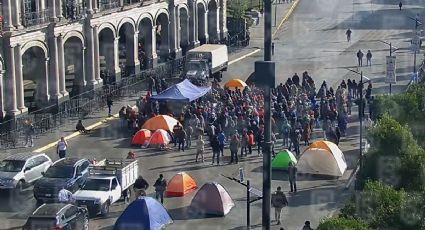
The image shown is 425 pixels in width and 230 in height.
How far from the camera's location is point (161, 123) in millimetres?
23375

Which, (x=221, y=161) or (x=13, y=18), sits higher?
(x=13, y=18)

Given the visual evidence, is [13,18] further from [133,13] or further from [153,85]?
[133,13]

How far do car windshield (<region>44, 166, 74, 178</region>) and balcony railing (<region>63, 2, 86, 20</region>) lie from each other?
11.2m

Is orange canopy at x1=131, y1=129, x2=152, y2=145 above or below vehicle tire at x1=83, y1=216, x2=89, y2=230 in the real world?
above

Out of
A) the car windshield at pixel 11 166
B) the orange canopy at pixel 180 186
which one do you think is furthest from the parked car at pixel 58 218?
the car windshield at pixel 11 166

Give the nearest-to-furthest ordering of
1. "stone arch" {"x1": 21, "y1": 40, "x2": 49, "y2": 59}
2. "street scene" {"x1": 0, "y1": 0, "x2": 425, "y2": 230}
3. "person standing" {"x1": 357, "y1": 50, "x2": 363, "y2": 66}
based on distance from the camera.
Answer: "street scene" {"x1": 0, "y1": 0, "x2": 425, "y2": 230} → "stone arch" {"x1": 21, "y1": 40, "x2": 49, "y2": 59} → "person standing" {"x1": 357, "y1": 50, "x2": 363, "y2": 66}

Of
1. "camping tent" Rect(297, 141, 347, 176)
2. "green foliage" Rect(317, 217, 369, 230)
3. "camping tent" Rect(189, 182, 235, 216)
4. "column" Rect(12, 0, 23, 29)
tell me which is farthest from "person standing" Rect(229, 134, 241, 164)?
"green foliage" Rect(317, 217, 369, 230)

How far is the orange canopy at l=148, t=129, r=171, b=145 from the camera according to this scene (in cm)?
2275

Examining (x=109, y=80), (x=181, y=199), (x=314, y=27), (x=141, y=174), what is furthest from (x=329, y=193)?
(x=314, y=27)

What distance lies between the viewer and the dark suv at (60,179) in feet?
58.3

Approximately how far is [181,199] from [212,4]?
80.3 feet

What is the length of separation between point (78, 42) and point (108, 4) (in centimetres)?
239

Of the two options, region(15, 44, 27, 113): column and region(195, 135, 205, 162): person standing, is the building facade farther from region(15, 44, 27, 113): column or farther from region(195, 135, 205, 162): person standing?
→ region(195, 135, 205, 162): person standing

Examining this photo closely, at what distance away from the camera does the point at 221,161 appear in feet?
70.4
